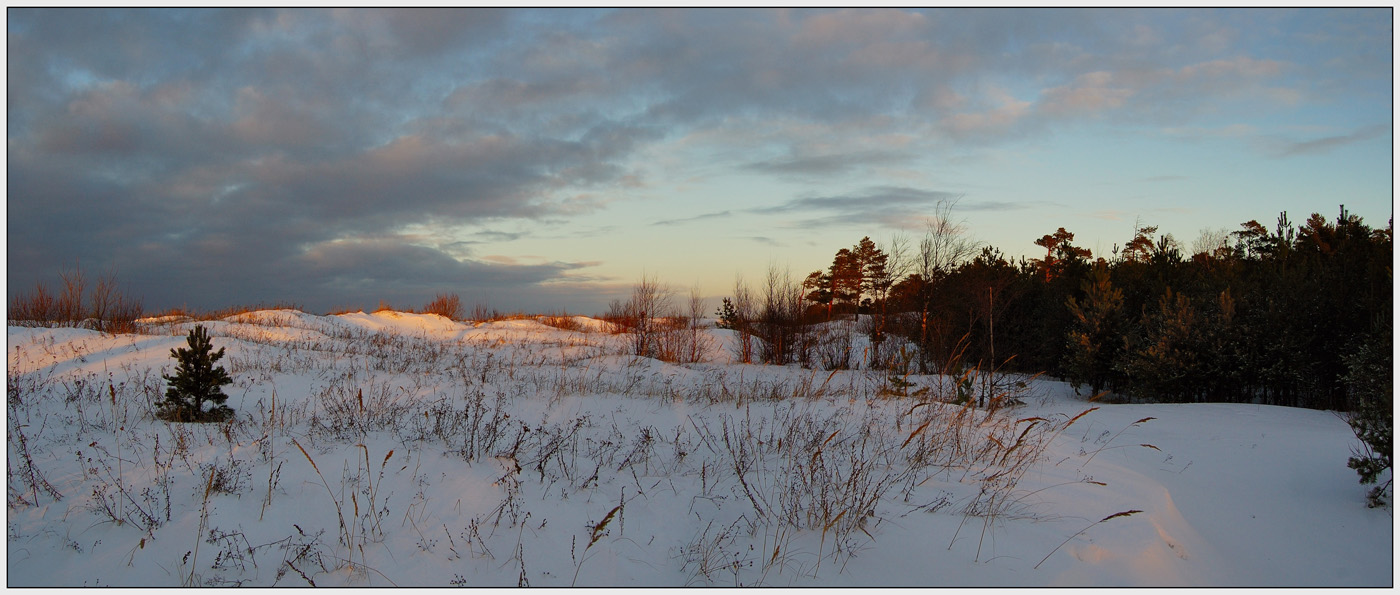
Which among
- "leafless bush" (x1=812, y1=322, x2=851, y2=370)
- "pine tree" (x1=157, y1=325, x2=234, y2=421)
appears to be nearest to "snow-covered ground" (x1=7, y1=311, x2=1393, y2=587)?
"pine tree" (x1=157, y1=325, x2=234, y2=421)

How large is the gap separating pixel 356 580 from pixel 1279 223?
1854 cm

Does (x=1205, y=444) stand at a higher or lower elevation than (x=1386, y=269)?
lower

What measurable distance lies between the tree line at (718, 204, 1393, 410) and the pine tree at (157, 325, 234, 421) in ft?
25.9

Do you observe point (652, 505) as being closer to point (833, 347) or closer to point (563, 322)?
point (833, 347)

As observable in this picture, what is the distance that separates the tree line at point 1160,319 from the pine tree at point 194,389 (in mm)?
7896

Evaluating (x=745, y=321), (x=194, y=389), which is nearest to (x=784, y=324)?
(x=745, y=321)

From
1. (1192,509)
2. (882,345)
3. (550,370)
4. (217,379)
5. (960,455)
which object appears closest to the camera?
(1192,509)

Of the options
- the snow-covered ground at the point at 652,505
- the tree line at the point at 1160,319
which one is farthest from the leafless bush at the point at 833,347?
the snow-covered ground at the point at 652,505

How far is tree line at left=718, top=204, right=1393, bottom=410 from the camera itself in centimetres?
980

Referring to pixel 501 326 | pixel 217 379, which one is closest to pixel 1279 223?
pixel 217 379

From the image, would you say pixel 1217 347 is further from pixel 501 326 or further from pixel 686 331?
pixel 501 326

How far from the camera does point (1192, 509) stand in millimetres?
4469

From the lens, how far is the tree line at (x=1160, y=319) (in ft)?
32.1

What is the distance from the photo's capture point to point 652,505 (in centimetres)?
427
